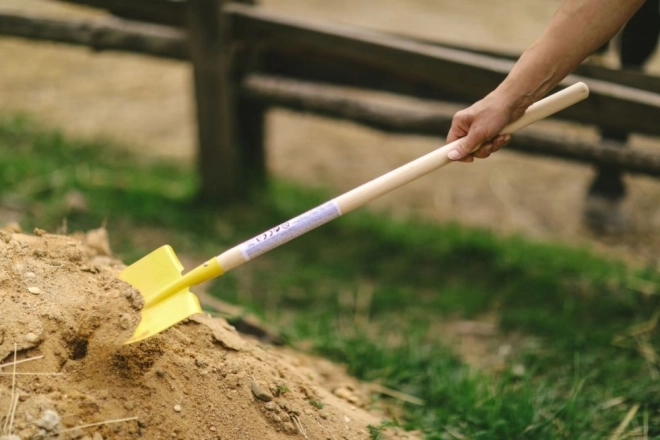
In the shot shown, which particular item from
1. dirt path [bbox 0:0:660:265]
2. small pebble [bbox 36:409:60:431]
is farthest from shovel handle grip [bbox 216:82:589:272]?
dirt path [bbox 0:0:660:265]

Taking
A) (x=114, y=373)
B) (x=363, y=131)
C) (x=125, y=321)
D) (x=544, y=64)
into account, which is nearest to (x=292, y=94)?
(x=363, y=131)

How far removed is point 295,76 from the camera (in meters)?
4.80

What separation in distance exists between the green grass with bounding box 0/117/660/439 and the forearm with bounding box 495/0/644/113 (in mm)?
1122

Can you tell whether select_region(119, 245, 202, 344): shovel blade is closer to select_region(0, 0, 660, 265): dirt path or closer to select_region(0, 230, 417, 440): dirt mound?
select_region(0, 230, 417, 440): dirt mound

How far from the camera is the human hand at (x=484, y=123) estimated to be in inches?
89.7

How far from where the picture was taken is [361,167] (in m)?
5.40

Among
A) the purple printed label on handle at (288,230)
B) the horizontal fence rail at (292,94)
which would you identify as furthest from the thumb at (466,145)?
the horizontal fence rail at (292,94)

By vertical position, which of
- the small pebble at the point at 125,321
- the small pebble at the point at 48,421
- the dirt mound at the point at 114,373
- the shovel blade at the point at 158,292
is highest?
the shovel blade at the point at 158,292

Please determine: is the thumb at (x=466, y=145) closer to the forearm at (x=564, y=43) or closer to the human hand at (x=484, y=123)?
the human hand at (x=484, y=123)

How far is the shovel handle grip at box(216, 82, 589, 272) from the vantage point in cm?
225

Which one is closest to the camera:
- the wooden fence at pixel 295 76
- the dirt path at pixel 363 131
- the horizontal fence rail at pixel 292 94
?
the wooden fence at pixel 295 76

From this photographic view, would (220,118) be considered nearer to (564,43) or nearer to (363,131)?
(363,131)

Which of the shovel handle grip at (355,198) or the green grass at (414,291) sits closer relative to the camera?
the shovel handle grip at (355,198)

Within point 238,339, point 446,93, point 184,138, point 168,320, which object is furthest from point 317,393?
point 184,138
